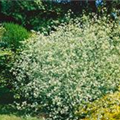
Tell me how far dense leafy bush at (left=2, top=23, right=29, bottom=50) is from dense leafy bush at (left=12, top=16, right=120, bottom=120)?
1196 mm

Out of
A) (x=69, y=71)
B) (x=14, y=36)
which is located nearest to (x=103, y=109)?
(x=69, y=71)

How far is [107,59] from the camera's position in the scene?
421 inches

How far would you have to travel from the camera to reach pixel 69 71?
1044 cm

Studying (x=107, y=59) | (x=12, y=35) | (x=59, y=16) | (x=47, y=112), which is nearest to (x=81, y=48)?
(x=107, y=59)

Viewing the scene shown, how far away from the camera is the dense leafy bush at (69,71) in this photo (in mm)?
10305

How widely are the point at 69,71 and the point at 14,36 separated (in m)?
3.04

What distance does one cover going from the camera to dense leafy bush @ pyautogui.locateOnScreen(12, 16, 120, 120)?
10.3 metres

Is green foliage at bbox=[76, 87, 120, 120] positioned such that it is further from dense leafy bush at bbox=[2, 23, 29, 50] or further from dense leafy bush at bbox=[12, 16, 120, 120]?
dense leafy bush at bbox=[2, 23, 29, 50]

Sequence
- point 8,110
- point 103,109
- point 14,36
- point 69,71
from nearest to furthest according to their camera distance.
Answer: point 103,109 → point 69,71 → point 8,110 → point 14,36

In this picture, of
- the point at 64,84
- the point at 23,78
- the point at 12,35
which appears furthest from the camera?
the point at 12,35

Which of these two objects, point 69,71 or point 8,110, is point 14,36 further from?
point 69,71

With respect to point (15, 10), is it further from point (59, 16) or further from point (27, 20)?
point (59, 16)

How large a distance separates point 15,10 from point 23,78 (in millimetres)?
4975

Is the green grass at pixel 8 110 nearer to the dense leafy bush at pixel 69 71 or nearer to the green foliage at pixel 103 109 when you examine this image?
the dense leafy bush at pixel 69 71
